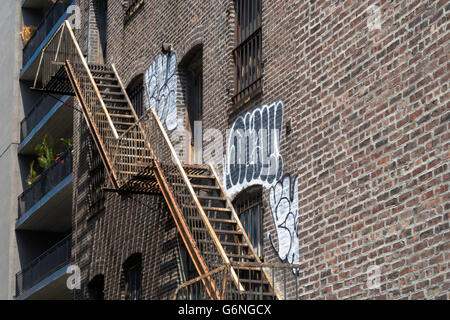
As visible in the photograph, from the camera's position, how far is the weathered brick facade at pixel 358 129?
11195mm

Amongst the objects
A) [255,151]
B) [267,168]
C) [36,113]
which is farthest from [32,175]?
[267,168]

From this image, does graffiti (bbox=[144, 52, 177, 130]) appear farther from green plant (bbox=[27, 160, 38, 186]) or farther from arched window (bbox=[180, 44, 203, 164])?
green plant (bbox=[27, 160, 38, 186])

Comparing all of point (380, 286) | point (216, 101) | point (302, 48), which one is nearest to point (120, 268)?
point (216, 101)

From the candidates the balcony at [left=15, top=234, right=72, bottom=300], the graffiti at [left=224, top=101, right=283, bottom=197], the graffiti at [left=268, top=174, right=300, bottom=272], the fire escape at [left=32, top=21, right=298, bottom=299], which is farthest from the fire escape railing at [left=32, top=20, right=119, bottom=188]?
the balcony at [left=15, top=234, right=72, bottom=300]

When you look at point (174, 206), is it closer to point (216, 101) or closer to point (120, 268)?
point (216, 101)

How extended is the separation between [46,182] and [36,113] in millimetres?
3708

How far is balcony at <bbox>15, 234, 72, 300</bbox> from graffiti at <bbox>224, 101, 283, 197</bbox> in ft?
41.7

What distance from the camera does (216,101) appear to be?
17781 mm

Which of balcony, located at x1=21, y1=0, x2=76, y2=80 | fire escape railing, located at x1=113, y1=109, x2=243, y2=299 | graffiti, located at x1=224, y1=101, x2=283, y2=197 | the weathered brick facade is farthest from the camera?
balcony, located at x1=21, y1=0, x2=76, y2=80

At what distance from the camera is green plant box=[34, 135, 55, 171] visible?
113 ft

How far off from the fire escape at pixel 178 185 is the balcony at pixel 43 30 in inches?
367

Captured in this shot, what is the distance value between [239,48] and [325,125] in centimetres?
421

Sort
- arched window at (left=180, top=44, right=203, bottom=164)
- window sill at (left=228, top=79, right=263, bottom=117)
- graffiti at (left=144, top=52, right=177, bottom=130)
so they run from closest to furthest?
window sill at (left=228, top=79, right=263, bottom=117) → arched window at (left=180, top=44, right=203, bottom=164) → graffiti at (left=144, top=52, right=177, bottom=130)
